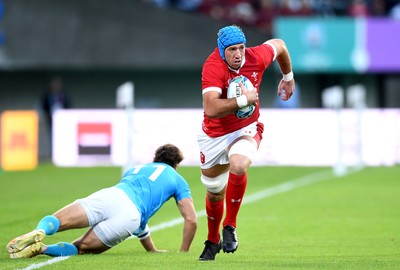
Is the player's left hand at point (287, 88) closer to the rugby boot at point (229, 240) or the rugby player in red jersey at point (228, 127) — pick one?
the rugby player in red jersey at point (228, 127)

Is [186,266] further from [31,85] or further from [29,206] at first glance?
[31,85]

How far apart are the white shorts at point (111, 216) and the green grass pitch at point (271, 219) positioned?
227 millimetres

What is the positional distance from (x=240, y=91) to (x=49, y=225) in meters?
2.03

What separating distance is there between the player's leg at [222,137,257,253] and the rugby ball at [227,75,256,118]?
0.27 metres

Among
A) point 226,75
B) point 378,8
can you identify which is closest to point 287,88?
point 226,75

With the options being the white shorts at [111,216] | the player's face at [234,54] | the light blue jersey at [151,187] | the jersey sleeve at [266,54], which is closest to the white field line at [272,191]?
the white shorts at [111,216]

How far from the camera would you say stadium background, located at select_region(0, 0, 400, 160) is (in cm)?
3200

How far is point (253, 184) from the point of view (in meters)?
23.0

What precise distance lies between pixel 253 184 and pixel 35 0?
1148 cm

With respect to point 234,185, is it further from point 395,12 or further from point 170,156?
point 395,12

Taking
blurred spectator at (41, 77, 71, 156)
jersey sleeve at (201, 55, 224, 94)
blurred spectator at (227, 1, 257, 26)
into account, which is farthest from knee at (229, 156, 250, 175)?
blurred spectator at (227, 1, 257, 26)

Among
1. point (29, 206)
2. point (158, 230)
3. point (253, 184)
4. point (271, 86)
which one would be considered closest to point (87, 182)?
point (253, 184)

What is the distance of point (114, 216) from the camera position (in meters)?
10.4

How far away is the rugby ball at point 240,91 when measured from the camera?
991 cm
